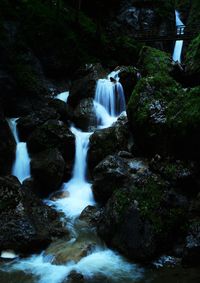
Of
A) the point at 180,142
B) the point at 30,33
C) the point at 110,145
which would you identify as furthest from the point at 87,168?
the point at 30,33

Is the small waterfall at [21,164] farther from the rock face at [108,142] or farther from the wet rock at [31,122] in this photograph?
the rock face at [108,142]

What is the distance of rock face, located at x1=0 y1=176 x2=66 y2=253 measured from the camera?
872 cm

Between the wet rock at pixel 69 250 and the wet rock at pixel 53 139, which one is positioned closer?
the wet rock at pixel 69 250

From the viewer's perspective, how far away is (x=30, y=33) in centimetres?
2016

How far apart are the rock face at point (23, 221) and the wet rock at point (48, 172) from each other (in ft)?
4.09

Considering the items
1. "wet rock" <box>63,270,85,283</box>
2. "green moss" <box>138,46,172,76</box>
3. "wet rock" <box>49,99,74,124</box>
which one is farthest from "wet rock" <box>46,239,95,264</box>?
"green moss" <box>138,46,172,76</box>

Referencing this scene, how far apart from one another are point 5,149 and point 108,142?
145 inches

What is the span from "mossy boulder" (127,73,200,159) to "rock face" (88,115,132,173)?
97 cm

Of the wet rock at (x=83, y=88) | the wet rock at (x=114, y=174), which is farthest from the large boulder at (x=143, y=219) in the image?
the wet rock at (x=83, y=88)

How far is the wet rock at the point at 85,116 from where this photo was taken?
1576 cm

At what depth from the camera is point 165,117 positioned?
11.1m

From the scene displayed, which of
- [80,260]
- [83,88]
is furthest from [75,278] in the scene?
[83,88]

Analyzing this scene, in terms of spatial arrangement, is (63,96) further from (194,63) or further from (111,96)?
(194,63)

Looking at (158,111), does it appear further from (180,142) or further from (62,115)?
(62,115)
